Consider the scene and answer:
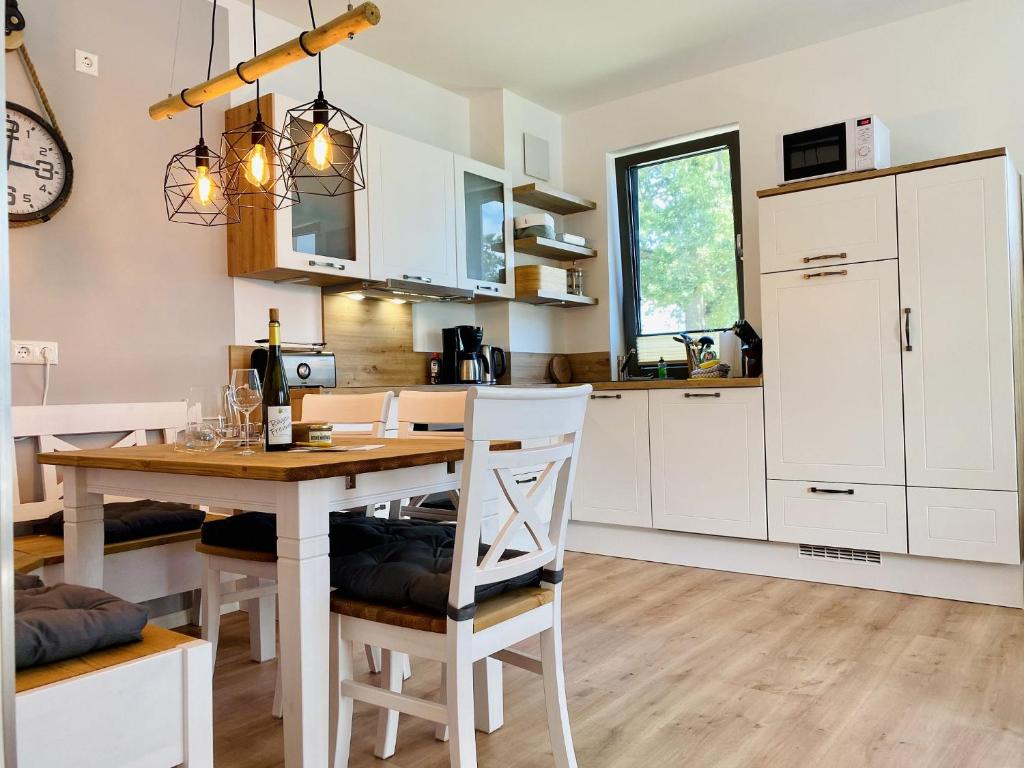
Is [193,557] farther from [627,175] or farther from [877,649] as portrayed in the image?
[627,175]

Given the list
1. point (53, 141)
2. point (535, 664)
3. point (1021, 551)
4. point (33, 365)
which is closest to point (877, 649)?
point (1021, 551)

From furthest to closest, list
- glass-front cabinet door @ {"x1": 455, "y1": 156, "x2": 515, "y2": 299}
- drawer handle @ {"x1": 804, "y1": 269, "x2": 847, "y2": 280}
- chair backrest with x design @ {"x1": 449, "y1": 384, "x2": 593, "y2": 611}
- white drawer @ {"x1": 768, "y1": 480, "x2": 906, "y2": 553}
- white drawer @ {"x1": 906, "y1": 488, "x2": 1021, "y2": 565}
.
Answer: glass-front cabinet door @ {"x1": 455, "y1": 156, "x2": 515, "y2": 299}, drawer handle @ {"x1": 804, "y1": 269, "x2": 847, "y2": 280}, white drawer @ {"x1": 768, "y1": 480, "x2": 906, "y2": 553}, white drawer @ {"x1": 906, "y1": 488, "x2": 1021, "y2": 565}, chair backrest with x design @ {"x1": 449, "y1": 384, "x2": 593, "y2": 611}

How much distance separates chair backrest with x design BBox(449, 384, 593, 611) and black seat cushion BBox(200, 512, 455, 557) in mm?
302

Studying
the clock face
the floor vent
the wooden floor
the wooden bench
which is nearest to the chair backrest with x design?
the wooden bench

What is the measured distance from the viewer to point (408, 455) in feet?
4.99

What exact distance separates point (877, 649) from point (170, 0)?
3.63 metres

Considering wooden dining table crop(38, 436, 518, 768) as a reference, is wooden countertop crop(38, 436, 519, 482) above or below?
above

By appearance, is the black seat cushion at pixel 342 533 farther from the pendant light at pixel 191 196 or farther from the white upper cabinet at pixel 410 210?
the white upper cabinet at pixel 410 210

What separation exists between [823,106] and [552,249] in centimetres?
163

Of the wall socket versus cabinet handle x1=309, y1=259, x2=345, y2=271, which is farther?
cabinet handle x1=309, y1=259, x2=345, y2=271

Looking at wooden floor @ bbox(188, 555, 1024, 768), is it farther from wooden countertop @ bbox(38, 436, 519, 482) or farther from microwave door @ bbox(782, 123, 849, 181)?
microwave door @ bbox(782, 123, 849, 181)

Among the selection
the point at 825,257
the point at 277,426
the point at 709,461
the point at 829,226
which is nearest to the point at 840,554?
the point at 709,461

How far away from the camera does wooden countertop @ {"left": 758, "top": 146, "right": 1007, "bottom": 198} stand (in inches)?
117

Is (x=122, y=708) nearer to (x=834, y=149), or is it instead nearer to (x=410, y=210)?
(x=410, y=210)
